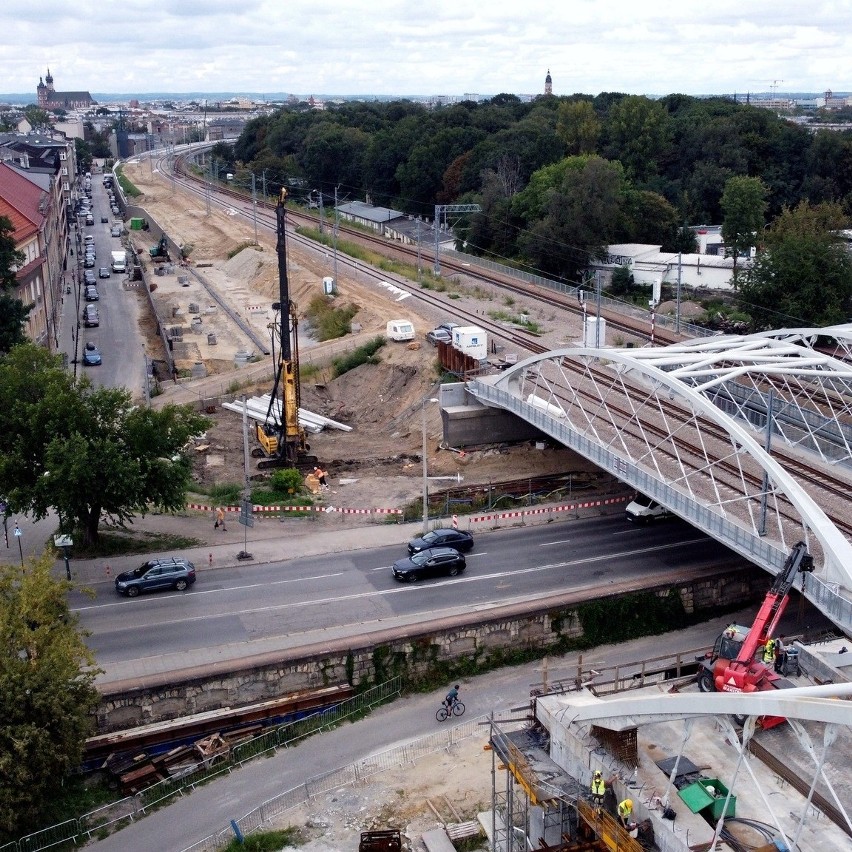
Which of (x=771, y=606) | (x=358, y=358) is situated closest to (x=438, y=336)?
(x=358, y=358)

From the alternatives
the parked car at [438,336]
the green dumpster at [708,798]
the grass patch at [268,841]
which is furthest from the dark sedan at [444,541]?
the parked car at [438,336]

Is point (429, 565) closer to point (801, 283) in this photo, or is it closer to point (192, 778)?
point (192, 778)

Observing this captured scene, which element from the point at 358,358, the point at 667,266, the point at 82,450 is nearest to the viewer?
the point at 82,450

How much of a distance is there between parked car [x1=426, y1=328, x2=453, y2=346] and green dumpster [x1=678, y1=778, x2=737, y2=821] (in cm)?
3963

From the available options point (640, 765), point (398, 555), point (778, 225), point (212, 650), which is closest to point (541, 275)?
point (778, 225)

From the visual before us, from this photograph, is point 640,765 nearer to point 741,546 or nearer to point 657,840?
point 657,840

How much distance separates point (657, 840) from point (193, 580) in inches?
757

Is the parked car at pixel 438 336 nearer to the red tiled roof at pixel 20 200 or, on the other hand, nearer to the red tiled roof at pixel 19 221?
the red tiled roof at pixel 20 200

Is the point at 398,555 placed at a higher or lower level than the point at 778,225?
lower

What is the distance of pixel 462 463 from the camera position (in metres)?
47.6

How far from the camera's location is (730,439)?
42156mm

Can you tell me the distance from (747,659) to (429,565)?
13.7 metres

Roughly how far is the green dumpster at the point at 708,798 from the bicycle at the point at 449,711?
10100mm

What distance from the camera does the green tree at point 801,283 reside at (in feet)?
201
